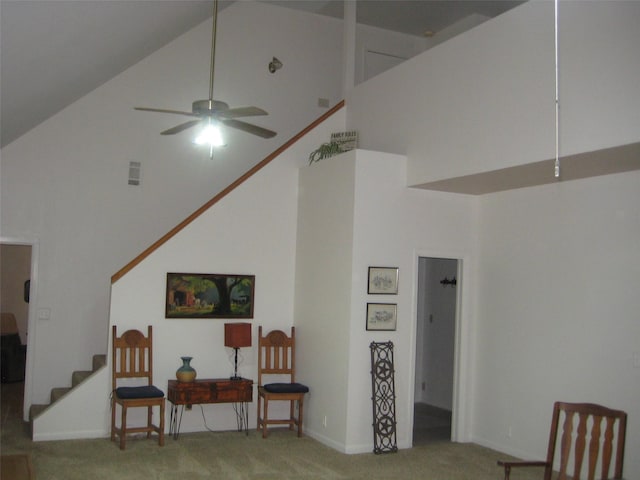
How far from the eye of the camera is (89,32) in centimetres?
504

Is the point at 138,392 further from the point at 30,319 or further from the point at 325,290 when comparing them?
the point at 325,290

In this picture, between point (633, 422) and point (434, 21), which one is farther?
point (434, 21)

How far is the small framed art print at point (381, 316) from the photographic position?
660cm

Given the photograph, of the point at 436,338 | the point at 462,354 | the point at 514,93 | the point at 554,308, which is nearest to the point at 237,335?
the point at 462,354

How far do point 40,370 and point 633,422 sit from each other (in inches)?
241

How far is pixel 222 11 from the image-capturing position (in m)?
8.62

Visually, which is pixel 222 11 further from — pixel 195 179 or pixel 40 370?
pixel 40 370

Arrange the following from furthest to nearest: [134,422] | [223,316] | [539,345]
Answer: [223,316] < [134,422] < [539,345]

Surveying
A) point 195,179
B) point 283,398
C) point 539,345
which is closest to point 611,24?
point 539,345

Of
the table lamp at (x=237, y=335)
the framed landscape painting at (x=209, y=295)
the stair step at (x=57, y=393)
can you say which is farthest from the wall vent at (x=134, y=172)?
the stair step at (x=57, y=393)

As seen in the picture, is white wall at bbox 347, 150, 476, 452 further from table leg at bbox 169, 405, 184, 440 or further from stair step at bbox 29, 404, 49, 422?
stair step at bbox 29, 404, 49, 422

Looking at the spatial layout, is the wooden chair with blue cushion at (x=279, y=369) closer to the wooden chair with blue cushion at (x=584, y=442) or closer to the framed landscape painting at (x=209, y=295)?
the framed landscape painting at (x=209, y=295)

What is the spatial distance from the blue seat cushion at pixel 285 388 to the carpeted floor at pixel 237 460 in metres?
0.52

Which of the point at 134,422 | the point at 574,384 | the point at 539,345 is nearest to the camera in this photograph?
the point at 574,384
